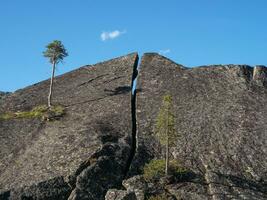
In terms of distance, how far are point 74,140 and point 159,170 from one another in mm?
10383

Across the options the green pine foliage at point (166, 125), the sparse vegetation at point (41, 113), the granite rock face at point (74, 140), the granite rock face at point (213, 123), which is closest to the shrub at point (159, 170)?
the granite rock face at point (213, 123)

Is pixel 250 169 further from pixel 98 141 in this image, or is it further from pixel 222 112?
pixel 98 141

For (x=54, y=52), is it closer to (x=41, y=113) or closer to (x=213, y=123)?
(x=41, y=113)

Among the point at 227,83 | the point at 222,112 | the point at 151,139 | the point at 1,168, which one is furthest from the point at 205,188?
the point at 227,83

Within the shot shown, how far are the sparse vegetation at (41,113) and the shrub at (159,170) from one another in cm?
1631

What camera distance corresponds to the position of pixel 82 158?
48250 millimetres

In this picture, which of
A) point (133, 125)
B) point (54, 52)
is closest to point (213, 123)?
point (133, 125)

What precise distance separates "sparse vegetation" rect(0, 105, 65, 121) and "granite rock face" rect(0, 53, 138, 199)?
90 centimetres

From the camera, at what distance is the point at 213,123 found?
56344mm

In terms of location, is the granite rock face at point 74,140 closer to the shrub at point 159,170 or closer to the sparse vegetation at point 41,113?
the sparse vegetation at point 41,113

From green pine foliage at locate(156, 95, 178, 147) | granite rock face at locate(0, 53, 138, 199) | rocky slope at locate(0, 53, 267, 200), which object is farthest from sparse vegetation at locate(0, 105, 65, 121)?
green pine foliage at locate(156, 95, 178, 147)

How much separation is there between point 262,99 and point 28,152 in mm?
29280

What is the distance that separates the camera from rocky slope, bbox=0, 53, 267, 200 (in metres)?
45.2

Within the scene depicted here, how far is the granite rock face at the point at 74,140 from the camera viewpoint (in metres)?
45.8
